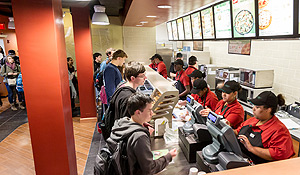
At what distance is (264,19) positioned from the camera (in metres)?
2.46

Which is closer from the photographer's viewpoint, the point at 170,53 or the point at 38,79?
the point at 38,79

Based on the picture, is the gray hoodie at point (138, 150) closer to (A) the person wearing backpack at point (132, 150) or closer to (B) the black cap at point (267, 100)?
(A) the person wearing backpack at point (132, 150)

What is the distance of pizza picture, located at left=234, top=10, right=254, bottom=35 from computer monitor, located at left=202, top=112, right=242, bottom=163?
1.64 metres

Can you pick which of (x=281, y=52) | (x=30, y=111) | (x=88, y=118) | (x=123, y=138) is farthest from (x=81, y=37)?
(x=281, y=52)

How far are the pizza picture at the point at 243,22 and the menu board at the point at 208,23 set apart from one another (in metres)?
0.65

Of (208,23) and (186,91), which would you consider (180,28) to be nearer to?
(208,23)

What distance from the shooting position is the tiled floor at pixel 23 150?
136 inches

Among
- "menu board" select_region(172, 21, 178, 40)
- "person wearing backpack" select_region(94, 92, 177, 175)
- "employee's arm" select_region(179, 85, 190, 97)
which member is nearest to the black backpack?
"person wearing backpack" select_region(94, 92, 177, 175)

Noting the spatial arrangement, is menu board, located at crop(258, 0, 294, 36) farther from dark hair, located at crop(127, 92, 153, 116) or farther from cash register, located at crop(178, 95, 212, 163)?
dark hair, located at crop(127, 92, 153, 116)

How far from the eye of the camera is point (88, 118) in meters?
5.48

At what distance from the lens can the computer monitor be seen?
4.96 feet

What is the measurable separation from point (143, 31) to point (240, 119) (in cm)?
609

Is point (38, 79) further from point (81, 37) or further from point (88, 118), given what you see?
point (88, 118)

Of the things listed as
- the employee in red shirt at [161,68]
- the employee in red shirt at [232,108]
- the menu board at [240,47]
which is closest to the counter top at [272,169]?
the employee in red shirt at [232,108]
